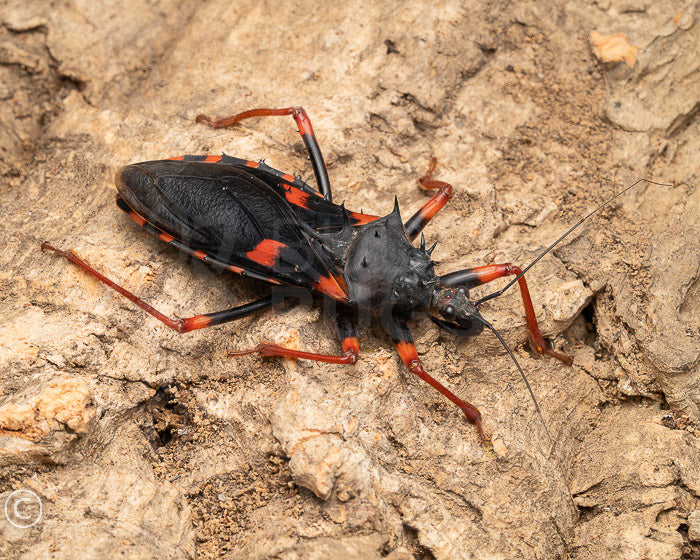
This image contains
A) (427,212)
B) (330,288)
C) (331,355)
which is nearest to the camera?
(331,355)

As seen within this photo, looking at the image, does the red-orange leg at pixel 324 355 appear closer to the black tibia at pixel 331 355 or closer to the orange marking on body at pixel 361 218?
the black tibia at pixel 331 355

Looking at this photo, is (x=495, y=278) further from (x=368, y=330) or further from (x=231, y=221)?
(x=231, y=221)

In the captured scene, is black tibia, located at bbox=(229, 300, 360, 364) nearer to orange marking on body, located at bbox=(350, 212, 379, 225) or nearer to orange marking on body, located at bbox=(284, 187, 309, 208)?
orange marking on body, located at bbox=(350, 212, 379, 225)

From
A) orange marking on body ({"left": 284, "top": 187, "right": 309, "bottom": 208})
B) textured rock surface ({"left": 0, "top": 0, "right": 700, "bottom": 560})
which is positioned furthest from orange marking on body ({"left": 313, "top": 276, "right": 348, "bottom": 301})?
orange marking on body ({"left": 284, "top": 187, "right": 309, "bottom": 208})

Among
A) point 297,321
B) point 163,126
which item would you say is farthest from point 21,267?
point 297,321

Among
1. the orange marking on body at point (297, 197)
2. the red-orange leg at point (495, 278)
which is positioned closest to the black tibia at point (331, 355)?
the red-orange leg at point (495, 278)

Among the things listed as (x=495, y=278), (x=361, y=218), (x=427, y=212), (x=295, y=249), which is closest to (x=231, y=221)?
(x=295, y=249)
